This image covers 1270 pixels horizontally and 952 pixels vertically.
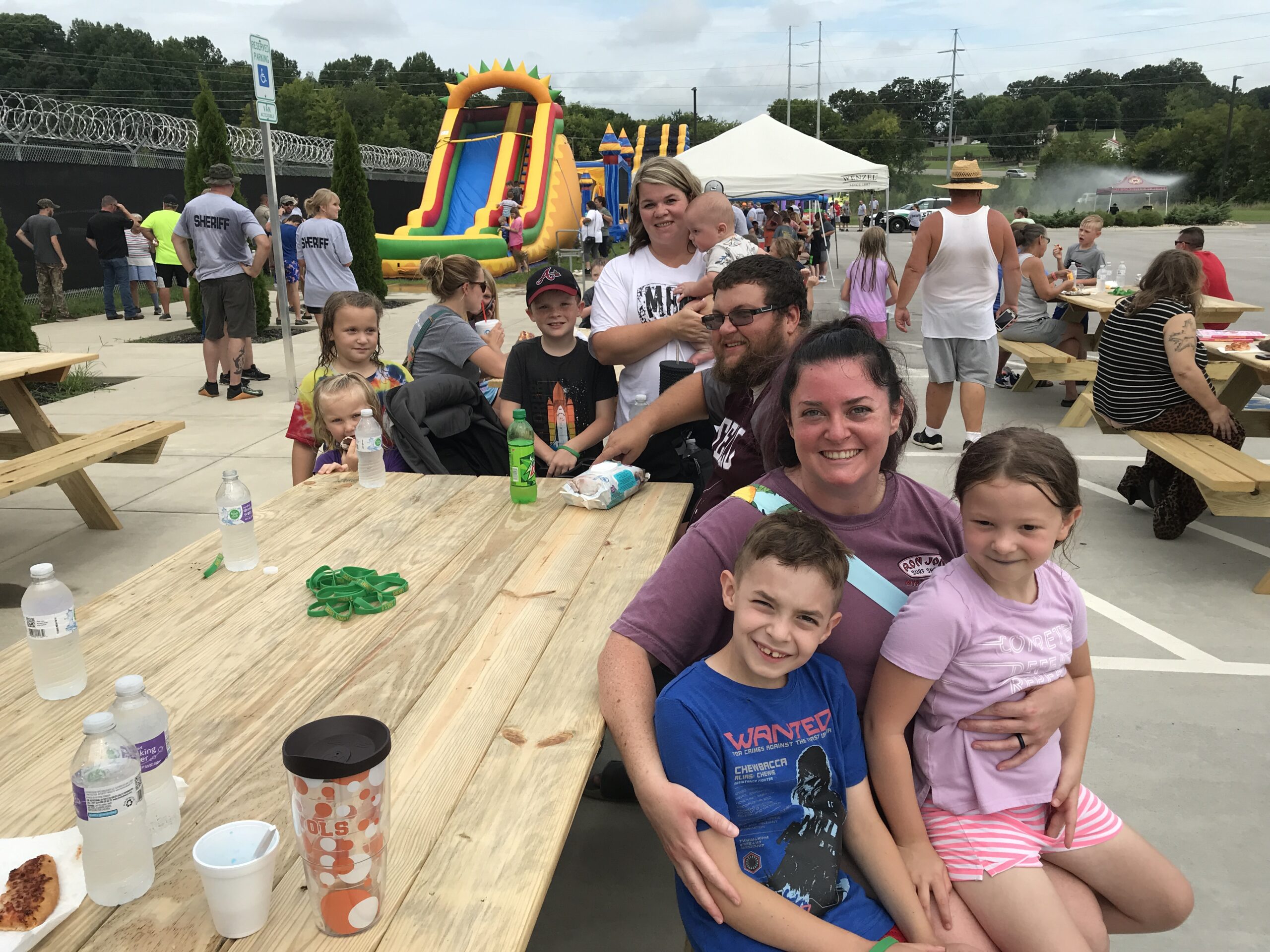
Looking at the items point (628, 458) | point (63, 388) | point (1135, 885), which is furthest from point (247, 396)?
point (1135, 885)

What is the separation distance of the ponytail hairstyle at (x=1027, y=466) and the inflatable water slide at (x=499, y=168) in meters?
17.7

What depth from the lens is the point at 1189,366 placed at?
4949 millimetres

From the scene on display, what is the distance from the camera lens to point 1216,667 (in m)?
3.78

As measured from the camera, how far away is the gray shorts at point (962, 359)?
21.1ft

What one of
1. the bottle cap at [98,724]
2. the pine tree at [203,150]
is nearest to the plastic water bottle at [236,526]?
the bottle cap at [98,724]

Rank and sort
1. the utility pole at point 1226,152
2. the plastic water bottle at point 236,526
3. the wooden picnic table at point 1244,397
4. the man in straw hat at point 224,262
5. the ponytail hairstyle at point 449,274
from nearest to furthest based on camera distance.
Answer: the plastic water bottle at point 236,526
the ponytail hairstyle at point 449,274
the wooden picnic table at point 1244,397
the man in straw hat at point 224,262
the utility pole at point 1226,152

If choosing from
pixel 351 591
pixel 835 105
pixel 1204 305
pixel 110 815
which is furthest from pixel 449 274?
pixel 835 105

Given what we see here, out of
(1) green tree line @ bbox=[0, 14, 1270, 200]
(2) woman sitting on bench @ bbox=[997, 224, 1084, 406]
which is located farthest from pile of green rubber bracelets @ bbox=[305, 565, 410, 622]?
(1) green tree line @ bbox=[0, 14, 1270, 200]

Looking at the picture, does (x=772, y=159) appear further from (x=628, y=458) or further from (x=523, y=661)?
(x=523, y=661)

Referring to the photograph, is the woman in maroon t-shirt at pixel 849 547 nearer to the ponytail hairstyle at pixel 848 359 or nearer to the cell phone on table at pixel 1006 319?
the ponytail hairstyle at pixel 848 359

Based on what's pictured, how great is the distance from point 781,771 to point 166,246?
13.9 metres

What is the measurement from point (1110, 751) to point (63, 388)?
9.25 meters

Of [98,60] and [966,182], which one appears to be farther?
[98,60]

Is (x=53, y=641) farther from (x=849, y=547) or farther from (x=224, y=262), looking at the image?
(x=224, y=262)
